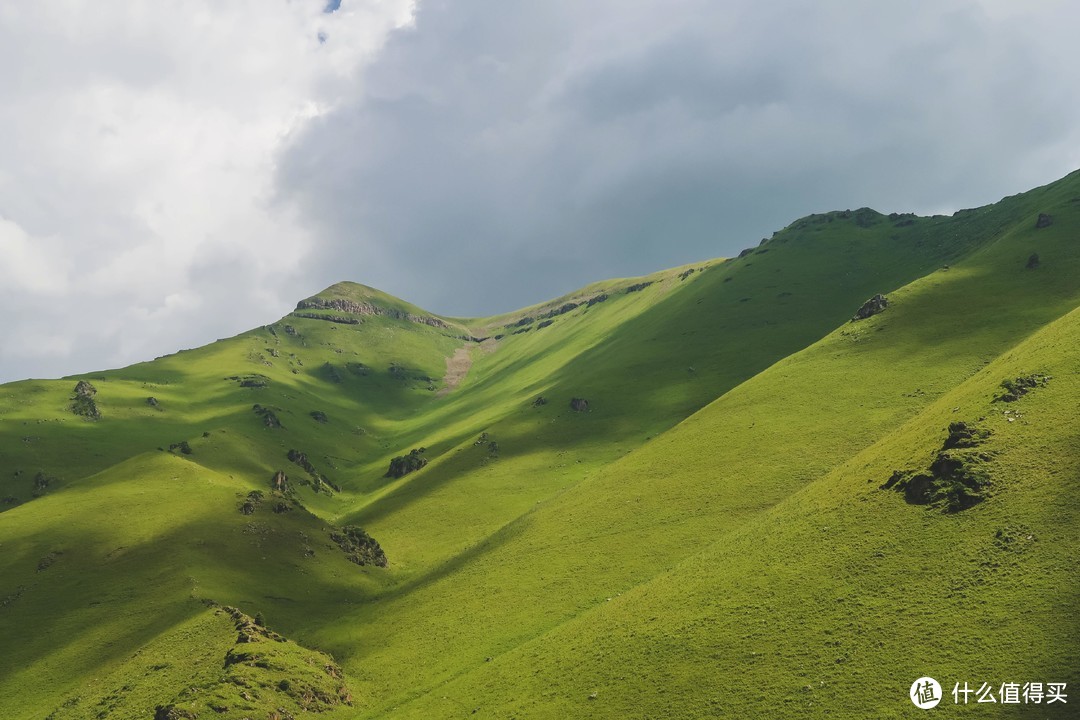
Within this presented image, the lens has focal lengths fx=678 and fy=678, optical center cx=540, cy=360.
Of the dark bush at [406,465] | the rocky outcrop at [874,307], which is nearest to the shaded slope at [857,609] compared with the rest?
the rocky outcrop at [874,307]

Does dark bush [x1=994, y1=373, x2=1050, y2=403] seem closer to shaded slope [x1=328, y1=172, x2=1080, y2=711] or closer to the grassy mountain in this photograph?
the grassy mountain


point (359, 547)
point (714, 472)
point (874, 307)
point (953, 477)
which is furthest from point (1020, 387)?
point (359, 547)

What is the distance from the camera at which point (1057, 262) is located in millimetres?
130750

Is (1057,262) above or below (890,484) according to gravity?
above

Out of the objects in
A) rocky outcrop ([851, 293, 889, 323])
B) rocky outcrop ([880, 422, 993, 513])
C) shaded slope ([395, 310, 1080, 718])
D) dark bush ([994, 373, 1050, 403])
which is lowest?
shaded slope ([395, 310, 1080, 718])

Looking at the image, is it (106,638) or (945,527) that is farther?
(106,638)

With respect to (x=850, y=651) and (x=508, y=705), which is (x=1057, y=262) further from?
(x=508, y=705)

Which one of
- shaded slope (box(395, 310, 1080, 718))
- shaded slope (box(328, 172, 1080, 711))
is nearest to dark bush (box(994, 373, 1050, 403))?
shaded slope (box(395, 310, 1080, 718))

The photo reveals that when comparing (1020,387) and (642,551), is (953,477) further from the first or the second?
(642,551)

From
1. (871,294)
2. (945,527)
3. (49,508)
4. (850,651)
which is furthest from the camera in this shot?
(871,294)

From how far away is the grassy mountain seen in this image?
46.3 m

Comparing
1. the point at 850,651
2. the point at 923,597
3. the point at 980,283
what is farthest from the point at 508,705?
the point at 980,283

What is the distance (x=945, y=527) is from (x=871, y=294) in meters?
149

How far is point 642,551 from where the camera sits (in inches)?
3312
